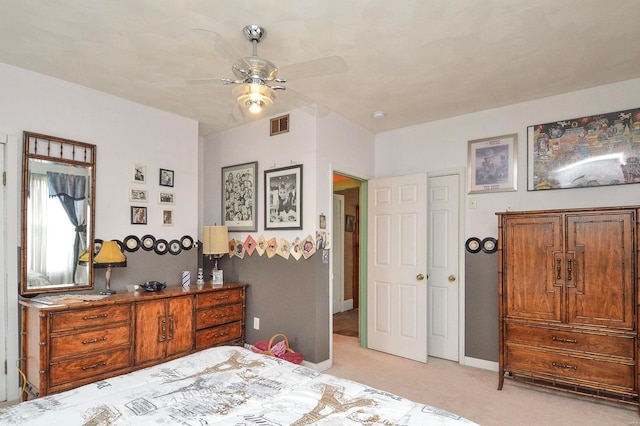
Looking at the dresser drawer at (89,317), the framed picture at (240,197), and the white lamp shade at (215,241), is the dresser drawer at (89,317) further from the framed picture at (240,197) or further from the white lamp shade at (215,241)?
the framed picture at (240,197)

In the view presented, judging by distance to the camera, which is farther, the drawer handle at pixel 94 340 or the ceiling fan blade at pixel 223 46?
the drawer handle at pixel 94 340

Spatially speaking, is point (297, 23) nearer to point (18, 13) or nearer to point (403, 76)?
point (403, 76)

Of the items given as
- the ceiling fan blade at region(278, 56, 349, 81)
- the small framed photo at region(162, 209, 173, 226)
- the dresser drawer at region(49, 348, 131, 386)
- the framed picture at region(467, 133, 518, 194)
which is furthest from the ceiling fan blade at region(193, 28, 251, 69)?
the framed picture at region(467, 133, 518, 194)

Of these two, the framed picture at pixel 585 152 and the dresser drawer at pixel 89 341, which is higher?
the framed picture at pixel 585 152

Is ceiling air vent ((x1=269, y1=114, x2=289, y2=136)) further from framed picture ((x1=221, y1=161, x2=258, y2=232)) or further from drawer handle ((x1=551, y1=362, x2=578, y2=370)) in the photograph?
drawer handle ((x1=551, y1=362, x2=578, y2=370))

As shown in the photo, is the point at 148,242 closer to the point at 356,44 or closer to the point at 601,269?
the point at 356,44

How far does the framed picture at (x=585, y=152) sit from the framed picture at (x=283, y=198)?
7.49ft

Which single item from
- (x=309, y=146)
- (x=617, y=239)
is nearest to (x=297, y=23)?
(x=309, y=146)

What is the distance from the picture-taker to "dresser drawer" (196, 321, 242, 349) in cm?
357

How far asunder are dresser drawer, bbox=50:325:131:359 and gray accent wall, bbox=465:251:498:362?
129 inches

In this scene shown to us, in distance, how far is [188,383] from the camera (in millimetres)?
1641

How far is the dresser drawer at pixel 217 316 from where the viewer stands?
11.7 ft

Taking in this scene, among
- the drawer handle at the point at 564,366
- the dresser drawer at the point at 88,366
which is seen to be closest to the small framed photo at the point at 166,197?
the dresser drawer at the point at 88,366

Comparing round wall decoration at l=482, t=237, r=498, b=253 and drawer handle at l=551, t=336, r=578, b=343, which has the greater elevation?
round wall decoration at l=482, t=237, r=498, b=253
